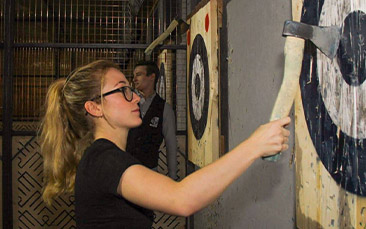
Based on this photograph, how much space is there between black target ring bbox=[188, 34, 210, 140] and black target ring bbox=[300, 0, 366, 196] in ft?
4.09

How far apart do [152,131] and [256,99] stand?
1.51m

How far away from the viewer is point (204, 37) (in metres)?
2.47

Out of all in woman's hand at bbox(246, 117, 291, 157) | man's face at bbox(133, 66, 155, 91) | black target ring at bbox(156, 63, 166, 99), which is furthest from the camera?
black target ring at bbox(156, 63, 166, 99)

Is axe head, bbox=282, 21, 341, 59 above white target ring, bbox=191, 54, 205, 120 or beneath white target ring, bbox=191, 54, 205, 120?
above

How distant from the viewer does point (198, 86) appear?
2.66m

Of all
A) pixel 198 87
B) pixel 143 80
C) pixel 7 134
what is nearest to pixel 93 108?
pixel 198 87

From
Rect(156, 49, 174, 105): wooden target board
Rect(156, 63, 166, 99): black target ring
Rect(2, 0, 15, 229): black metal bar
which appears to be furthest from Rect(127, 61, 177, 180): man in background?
Rect(2, 0, 15, 229): black metal bar

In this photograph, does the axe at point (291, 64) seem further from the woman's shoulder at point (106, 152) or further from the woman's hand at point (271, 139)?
the woman's shoulder at point (106, 152)

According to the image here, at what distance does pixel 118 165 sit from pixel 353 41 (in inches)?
24.4

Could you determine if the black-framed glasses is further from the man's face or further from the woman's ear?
the man's face

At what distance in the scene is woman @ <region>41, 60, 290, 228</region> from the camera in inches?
38.0

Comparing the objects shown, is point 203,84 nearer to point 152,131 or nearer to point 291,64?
point 152,131

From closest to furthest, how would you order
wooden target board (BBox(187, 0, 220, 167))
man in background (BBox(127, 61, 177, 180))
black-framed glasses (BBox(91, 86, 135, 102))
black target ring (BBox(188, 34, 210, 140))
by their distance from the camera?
1. black-framed glasses (BBox(91, 86, 135, 102))
2. wooden target board (BBox(187, 0, 220, 167))
3. black target ring (BBox(188, 34, 210, 140))
4. man in background (BBox(127, 61, 177, 180))

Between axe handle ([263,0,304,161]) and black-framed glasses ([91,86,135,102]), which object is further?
black-framed glasses ([91,86,135,102])
